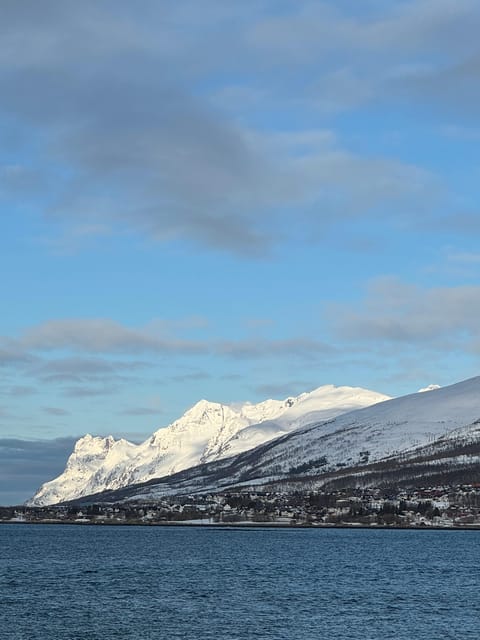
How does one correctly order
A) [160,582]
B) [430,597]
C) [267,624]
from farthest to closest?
[160,582], [430,597], [267,624]

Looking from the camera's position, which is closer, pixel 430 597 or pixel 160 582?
pixel 430 597

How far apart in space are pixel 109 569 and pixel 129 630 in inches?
2946

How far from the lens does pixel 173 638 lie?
93625 mm

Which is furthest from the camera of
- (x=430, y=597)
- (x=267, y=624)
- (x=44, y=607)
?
(x=430, y=597)

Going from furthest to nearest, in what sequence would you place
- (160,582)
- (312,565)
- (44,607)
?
(312,565), (160,582), (44,607)

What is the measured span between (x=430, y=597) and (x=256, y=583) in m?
28.7

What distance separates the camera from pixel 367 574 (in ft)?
548

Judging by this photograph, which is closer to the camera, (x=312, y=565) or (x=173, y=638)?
(x=173, y=638)

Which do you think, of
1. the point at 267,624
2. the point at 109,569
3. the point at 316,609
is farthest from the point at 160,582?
the point at 267,624

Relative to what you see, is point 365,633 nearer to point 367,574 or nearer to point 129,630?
point 129,630

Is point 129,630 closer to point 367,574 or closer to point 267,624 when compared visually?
point 267,624

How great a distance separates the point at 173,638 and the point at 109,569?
80.3 metres

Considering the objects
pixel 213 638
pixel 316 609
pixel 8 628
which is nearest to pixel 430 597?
pixel 316 609

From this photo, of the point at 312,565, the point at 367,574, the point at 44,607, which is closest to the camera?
the point at 44,607
